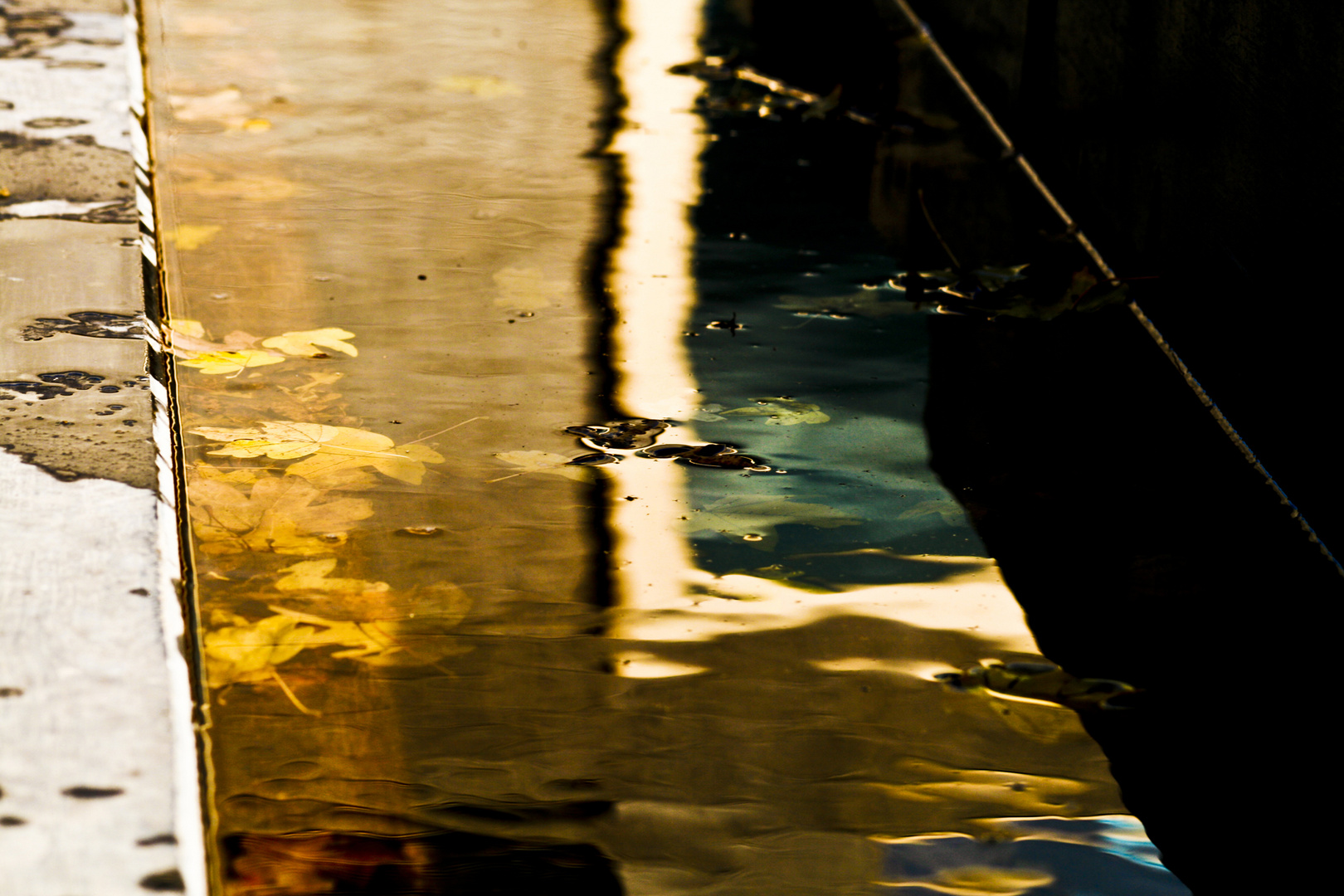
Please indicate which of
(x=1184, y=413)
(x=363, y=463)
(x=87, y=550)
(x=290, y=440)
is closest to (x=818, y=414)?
(x=1184, y=413)

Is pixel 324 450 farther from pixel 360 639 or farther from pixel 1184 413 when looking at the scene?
pixel 1184 413

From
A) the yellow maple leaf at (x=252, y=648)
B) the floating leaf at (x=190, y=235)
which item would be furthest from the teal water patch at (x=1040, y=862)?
the floating leaf at (x=190, y=235)

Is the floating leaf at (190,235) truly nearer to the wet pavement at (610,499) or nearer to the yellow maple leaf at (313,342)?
the wet pavement at (610,499)

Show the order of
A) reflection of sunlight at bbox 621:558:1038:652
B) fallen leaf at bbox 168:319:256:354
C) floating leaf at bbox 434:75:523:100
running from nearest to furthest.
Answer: reflection of sunlight at bbox 621:558:1038:652, fallen leaf at bbox 168:319:256:354, floating leaf at bbox 434:75:523:100

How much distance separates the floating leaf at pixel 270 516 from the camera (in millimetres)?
2064

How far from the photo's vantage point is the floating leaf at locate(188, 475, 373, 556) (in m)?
2.06

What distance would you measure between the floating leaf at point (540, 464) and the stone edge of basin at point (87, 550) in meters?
0.51

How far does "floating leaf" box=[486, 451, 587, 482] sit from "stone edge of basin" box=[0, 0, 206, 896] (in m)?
0.51

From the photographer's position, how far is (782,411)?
2482 millimetres

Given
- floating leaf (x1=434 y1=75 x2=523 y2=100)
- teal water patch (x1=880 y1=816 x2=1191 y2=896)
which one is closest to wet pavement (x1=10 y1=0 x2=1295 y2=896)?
teal water patch (x1=880 y1=816 x2=1191 y2=896)

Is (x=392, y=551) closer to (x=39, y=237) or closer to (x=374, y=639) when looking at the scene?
(x=374, y=639)

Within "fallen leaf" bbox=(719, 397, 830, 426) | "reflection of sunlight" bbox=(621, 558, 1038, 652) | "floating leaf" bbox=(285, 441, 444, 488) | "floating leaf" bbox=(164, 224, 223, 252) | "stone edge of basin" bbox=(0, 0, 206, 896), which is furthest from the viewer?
"floating leaf" bbox=(164, 224, 223, 252)

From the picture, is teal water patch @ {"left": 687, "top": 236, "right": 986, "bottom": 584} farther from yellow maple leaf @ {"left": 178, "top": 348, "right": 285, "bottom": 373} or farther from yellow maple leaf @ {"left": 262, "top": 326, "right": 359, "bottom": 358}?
yellow maple leaf @ {"left": 178, "top": 348, "right": 285, "bottom": 373}

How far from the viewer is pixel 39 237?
276cm
